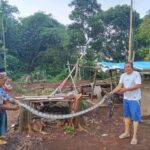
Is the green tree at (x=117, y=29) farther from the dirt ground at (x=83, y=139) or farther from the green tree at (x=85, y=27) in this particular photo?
the dirt ground at (x=83, y=139)

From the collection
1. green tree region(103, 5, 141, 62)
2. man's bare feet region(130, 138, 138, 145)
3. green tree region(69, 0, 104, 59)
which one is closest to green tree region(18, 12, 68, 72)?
green tree region(69, 0, 104, 59)

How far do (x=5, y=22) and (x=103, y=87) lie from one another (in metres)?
18.1

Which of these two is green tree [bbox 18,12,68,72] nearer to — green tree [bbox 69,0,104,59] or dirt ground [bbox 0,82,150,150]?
green tree [bbox 69,0,104,59]

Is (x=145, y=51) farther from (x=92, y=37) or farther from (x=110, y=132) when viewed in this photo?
(x=110, y=132)

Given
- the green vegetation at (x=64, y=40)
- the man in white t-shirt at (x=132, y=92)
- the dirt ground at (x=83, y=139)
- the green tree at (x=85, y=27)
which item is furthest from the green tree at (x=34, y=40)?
the man in white t-shirt at (x=132, y=92)

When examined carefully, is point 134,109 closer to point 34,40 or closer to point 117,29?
point 117,29

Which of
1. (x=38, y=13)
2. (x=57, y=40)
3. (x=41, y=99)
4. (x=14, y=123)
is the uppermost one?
(x=38, y=13)

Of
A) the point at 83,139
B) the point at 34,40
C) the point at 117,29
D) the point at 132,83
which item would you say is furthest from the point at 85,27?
the point at 132,83

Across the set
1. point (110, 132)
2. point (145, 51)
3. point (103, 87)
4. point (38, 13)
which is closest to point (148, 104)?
point (110, 132)

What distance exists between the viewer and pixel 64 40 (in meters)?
29.1

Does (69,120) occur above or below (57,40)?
below

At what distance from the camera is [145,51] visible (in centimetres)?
2367

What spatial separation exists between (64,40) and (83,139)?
22.0 metres

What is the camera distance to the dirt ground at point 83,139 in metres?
6.93
